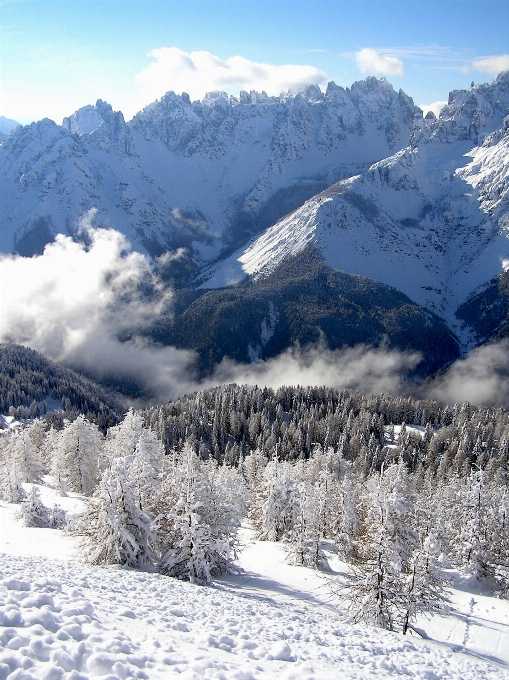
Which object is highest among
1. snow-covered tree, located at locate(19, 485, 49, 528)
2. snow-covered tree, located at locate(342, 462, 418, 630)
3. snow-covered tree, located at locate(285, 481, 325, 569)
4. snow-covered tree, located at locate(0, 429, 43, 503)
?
snow-covered tree, located at locate(342, 462, 418, 630)

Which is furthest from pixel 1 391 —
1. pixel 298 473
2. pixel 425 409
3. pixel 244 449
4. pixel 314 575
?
pixel 314 575

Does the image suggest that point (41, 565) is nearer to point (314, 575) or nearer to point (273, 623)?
point (273, 623)

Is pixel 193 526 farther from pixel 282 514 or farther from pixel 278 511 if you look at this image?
pixel 278 511

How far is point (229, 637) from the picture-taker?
16.0 m

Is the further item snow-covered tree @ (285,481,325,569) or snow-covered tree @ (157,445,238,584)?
snow-covered tree @ (285,481,325,569)

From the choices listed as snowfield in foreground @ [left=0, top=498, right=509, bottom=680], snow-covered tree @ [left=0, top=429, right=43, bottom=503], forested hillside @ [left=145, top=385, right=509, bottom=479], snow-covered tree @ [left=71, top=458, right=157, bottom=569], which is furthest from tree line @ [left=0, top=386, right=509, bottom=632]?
forested hillside @ [left=145, top=385, right=509, bottom=479]

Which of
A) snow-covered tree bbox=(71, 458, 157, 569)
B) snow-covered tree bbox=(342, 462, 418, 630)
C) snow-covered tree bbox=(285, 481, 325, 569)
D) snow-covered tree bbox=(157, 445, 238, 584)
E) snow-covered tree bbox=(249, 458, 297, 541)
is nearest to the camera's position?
Answer: snow-covered tree bbox=(342, 462, 418, 630)

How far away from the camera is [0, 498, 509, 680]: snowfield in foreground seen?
11.7m

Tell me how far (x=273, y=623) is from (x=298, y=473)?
6037 centimetres

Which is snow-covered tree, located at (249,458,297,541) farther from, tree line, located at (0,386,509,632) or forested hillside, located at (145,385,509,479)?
forested hillside, located at (145,385,509,479)

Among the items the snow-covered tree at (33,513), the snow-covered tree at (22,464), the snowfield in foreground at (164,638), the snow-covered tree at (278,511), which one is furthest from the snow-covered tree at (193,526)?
the snow-covered tree at (22,464)

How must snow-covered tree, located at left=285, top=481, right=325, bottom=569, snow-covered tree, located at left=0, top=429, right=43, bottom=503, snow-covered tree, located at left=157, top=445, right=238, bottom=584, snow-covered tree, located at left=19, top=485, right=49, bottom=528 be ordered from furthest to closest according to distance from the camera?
snow-covered tree, located at left=0, top=429, right=43, bottom=503
snow-covered tree, located at left=285, top=481, right=325, bottom=569
snow-covered tree, located at left=19, top=485, right=49, bottom=528
snow-covered tree, located at left=157, top=445, right=238, bottom=584

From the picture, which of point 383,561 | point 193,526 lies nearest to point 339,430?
point 193,526

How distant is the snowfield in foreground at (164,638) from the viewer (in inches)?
→ 460
